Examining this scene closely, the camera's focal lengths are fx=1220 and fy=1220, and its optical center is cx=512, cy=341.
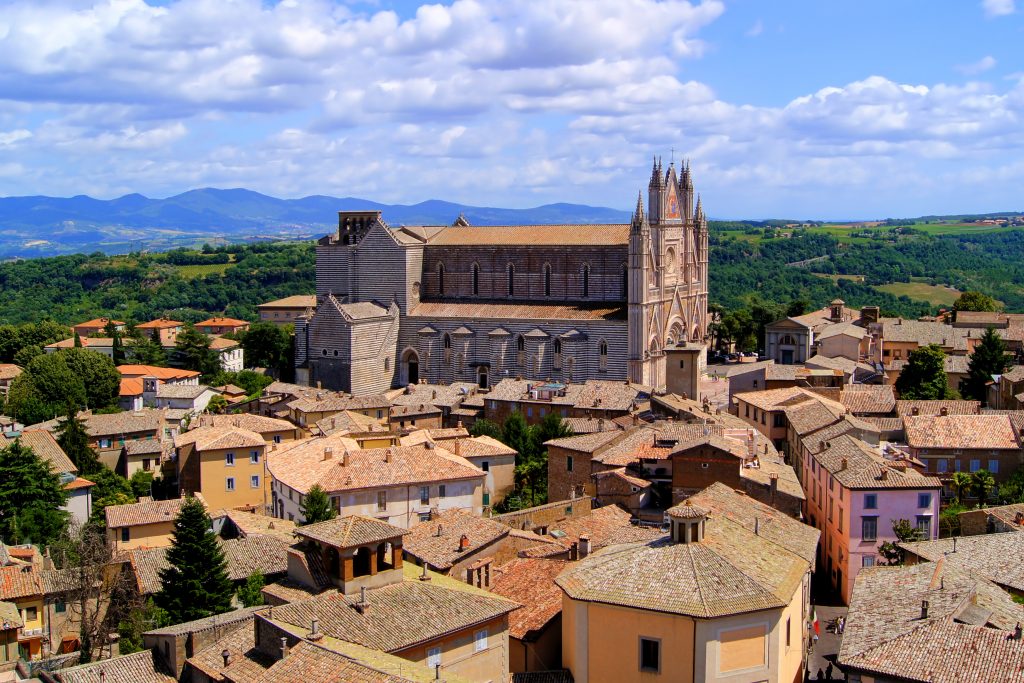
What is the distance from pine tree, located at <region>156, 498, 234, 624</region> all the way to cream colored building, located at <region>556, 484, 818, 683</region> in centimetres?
1169

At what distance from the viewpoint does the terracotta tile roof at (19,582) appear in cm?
3259

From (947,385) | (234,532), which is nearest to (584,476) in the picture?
(234,532)

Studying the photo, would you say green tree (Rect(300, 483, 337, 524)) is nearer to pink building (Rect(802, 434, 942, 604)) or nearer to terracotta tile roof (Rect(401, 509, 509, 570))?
terracotta tile roof (Rect(401, 509, 509, 570))

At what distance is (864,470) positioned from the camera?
3575 centimetres

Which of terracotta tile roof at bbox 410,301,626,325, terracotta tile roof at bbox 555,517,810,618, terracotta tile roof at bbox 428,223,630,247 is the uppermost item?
terracotta tile roof at bbox 428,223,630,247

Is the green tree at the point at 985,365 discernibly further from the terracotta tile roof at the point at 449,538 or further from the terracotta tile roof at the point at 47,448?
the terracotta tile roof at the point at 47,448

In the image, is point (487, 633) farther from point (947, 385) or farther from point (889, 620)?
point (947, 385)

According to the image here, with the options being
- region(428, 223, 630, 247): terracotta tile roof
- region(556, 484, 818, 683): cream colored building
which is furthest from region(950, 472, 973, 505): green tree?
region(428, 223, 630, 247): terracotta tile roof

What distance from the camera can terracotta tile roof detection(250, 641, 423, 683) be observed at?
63.0 feet

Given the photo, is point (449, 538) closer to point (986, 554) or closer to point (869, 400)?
point (986, 554)

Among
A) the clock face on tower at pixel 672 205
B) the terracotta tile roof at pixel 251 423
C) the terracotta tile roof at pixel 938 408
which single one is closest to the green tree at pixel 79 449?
the terracotta tile roof at pixel 251 423

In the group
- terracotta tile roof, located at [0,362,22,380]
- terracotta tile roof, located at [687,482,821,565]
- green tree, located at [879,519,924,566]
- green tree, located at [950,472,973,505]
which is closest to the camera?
terracotta tile roof, located at [687,482,821,565]

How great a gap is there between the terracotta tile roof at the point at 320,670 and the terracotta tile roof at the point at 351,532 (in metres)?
4.22

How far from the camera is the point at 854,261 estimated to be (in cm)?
18038
